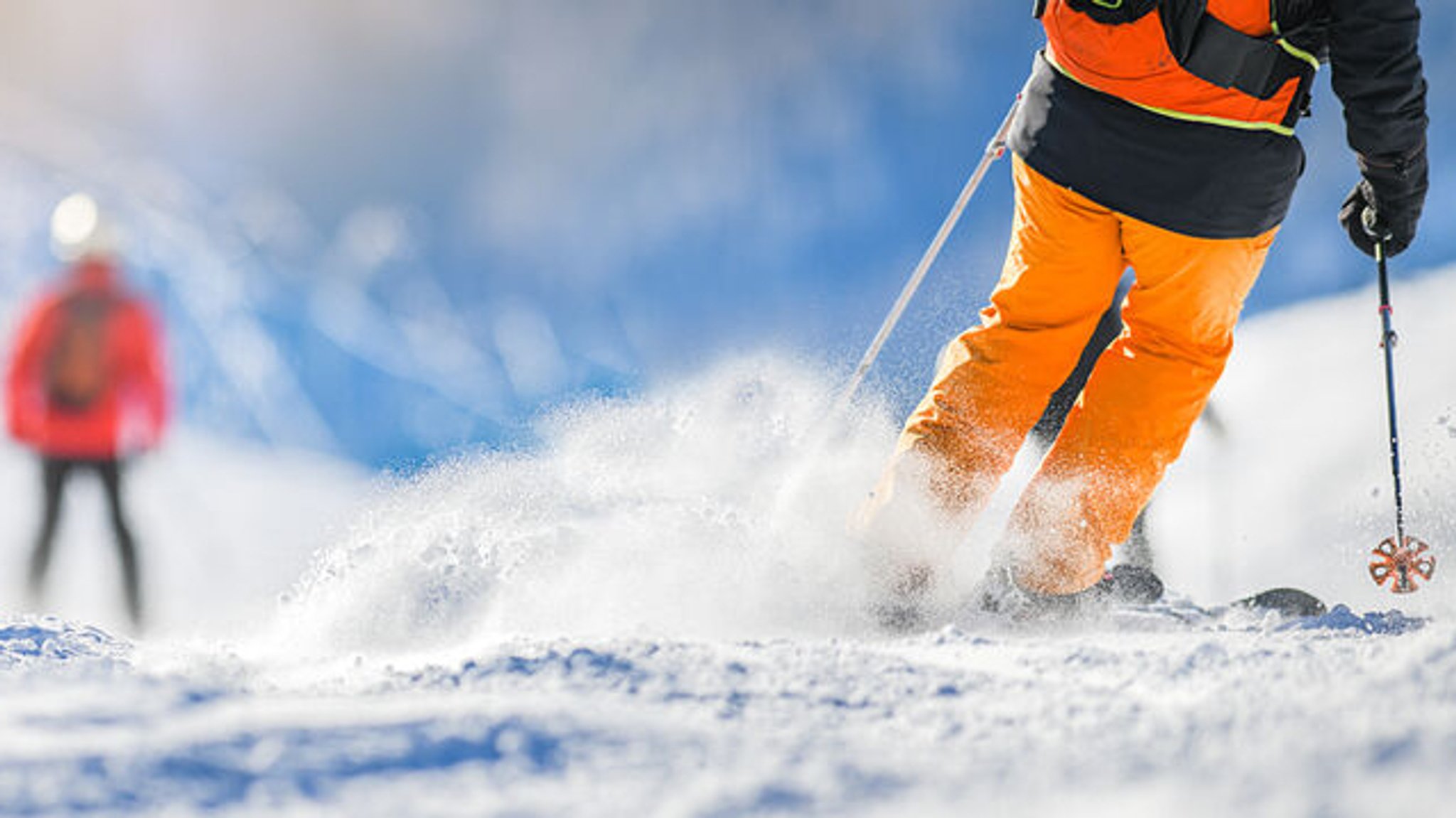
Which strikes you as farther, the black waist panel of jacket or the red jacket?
the red jacket

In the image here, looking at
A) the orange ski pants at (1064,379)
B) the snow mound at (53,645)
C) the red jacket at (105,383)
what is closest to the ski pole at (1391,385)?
the orange ski pants at (1064,379)

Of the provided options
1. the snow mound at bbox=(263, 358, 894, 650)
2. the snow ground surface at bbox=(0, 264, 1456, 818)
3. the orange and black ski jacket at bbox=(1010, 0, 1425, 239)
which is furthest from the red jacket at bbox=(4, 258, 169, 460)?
the orange and black ski jacket at bbox=(1010, 0, 1425, 239)

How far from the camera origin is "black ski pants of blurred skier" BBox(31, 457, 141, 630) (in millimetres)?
4242

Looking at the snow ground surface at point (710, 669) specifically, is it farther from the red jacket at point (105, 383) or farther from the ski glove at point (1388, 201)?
the red jacket at point (105, 383)

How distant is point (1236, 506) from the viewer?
13.9 feet

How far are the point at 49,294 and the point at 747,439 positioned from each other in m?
3.40

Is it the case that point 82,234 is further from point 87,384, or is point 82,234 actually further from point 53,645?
point 53,645

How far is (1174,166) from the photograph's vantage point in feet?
6.55

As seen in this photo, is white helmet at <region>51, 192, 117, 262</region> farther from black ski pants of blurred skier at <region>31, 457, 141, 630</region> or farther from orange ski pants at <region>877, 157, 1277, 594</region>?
orange ski pants at <region>877, 157, 1277, 594</region>

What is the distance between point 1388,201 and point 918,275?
95cm

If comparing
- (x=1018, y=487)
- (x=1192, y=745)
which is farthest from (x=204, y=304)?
(x=1192, y=745)

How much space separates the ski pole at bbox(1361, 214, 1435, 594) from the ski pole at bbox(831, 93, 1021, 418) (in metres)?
0.76

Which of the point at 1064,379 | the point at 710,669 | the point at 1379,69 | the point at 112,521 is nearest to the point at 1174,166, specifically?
the point at 1379,69

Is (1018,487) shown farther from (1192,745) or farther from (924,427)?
(1192,745)
